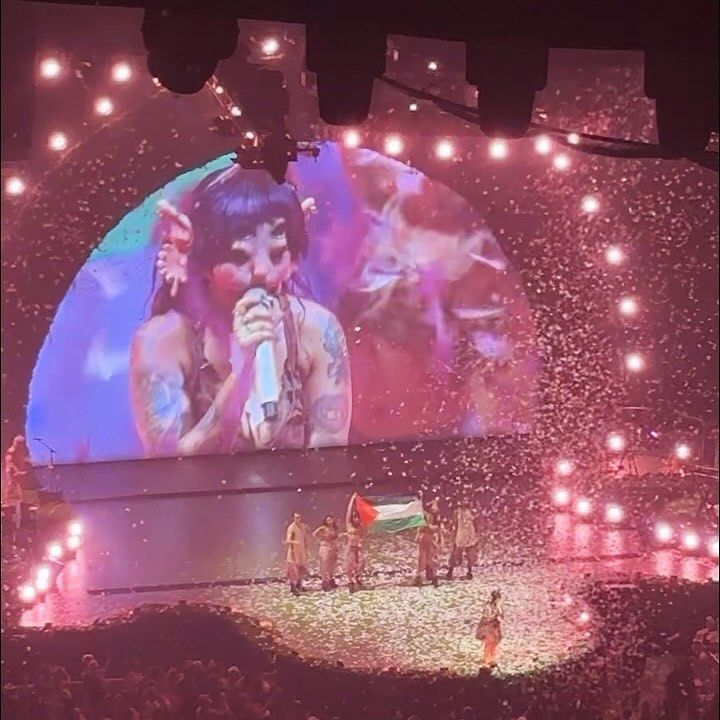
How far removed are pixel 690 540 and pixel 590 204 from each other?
1357 mm

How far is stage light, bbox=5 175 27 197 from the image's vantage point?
2979mm

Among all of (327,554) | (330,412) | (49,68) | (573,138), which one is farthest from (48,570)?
(573,138)

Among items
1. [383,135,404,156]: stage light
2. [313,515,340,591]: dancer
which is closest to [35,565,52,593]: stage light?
[313,515,340,591]: dancer

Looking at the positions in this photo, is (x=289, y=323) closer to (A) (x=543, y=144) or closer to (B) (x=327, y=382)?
(B) (x=327, y=382)

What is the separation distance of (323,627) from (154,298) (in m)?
1.30

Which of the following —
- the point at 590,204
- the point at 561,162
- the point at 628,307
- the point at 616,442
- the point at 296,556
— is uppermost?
the point at 561,162

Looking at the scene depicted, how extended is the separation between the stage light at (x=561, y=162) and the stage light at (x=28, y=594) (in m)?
2.44

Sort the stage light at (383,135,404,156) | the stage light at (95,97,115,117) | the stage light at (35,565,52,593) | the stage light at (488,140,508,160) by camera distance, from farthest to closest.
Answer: the stage light at (488,140,508,160) → the stage light at (383,135,404,156) → the stage light at (95,97,115,117) → the stage light at (35,565,52,593)

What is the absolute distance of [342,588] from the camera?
324 centimetres

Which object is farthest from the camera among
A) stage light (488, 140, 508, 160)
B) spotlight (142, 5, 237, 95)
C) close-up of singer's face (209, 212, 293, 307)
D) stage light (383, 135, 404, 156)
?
stage light (488, 140, 508, 160)

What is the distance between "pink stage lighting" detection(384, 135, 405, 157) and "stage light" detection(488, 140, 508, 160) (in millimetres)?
357

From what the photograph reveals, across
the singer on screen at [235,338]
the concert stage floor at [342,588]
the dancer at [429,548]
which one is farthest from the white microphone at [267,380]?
the dancer at [429,548]

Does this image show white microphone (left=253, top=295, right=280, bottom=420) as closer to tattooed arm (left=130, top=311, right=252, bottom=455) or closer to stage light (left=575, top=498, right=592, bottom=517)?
tattooed arm (left=130, top=311, right=252, bottom=455)

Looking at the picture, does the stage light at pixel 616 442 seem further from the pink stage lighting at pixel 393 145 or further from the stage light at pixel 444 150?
the pink stage lighting at pixel 393 145
